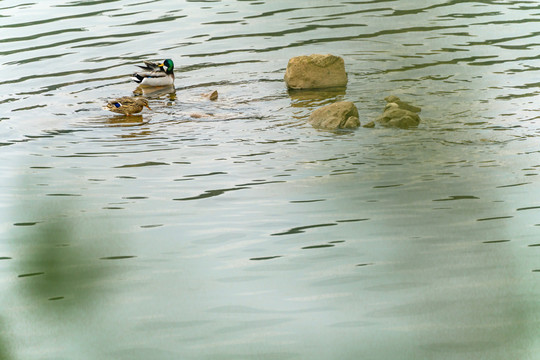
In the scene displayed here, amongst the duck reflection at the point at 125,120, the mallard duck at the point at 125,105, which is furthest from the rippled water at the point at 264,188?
the mallard duck at the point at 125,105

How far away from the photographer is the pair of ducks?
1330 cm

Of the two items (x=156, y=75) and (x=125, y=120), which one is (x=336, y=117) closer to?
(x=125, y=120)

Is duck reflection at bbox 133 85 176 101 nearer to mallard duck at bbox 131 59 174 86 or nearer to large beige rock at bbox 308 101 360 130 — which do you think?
mallard duck at bbox 131 59 174 86

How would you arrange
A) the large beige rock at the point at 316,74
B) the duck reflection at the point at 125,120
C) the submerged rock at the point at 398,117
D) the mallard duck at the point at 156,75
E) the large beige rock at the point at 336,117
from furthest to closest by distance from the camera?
the mallard duck at the point at 156,75
the large beige rock at the point at 316,74
the duck reflection at the point at 125,120
the large beige rock at the point at 336,117
the submerged rock at the point at 398,117

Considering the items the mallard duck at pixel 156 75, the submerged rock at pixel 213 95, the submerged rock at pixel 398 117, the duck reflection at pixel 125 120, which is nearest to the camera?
the submerged rock at pixel 398 117

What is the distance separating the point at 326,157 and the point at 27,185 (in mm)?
8126

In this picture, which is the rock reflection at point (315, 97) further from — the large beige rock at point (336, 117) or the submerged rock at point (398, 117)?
the submerged rock at point (398, 117)

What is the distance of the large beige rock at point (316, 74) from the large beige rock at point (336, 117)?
2.76 metres

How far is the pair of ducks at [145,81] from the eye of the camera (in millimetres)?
13305

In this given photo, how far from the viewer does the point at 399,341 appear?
2.93m

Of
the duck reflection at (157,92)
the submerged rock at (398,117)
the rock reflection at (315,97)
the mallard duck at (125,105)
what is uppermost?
the mallard duck at (125,105)

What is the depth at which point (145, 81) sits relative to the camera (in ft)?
49.2

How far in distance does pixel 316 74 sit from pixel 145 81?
302 cm

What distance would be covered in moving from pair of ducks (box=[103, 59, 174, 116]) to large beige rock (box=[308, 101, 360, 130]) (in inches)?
119
